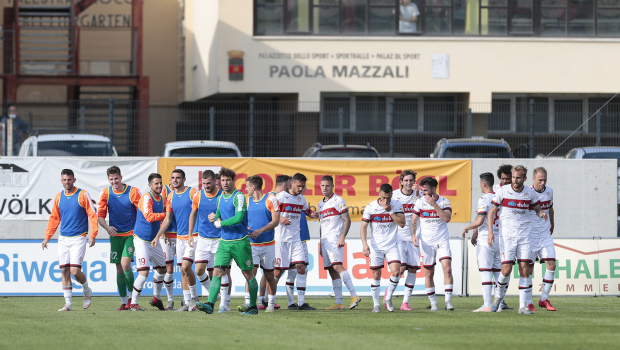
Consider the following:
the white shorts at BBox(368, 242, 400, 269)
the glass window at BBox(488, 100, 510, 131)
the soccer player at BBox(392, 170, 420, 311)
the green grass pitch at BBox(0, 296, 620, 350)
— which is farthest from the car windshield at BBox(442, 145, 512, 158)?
the white shorts at BBox(368, 242, 400, 269)

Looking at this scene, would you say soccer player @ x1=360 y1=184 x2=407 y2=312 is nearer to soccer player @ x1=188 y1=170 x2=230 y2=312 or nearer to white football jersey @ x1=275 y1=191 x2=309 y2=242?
white football jersey @ x1=275 y1=191 x2=309 y2=242

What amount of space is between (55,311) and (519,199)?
725 cm

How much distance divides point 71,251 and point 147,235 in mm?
1204

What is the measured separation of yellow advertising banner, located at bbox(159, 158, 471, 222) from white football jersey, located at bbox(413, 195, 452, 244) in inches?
219

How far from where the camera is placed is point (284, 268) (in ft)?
44.8

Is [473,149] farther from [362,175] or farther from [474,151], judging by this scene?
[362,175]

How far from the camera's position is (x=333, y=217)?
1381 cm

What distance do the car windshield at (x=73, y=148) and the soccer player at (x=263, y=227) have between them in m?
8.52

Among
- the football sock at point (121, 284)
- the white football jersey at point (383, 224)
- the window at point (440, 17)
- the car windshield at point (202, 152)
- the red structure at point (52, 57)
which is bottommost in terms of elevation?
the football sock at point (121, 284)

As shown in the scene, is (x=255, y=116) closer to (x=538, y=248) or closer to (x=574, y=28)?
(x=538, y=248)

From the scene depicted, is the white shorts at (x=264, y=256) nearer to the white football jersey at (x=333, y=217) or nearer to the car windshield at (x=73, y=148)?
the white football jersey at (x=333, y=217)

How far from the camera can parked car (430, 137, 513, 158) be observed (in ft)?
66.9

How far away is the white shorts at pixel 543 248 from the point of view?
43.1 ft

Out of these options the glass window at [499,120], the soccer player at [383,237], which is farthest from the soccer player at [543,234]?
the glass window at [499,120]
